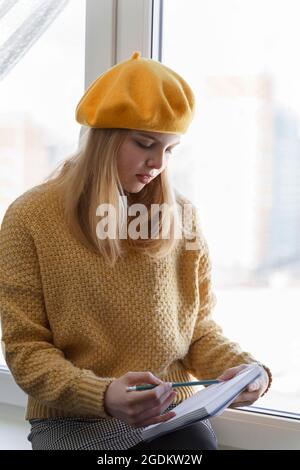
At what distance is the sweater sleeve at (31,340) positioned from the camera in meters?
1.11

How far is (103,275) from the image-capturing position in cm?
124

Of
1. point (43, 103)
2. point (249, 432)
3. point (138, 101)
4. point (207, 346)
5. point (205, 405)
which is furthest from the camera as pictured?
point (43, 103)

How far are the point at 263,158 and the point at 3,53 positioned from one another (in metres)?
0.67

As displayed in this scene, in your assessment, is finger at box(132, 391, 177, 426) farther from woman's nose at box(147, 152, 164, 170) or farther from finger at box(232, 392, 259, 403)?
woman's nose at box(147, 152, 164, 170)

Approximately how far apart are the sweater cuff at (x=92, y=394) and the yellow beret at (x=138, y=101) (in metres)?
0.44

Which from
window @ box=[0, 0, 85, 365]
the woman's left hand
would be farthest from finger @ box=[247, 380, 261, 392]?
window @ box=[0, 0, 85, 365]

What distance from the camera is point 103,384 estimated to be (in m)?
1.10

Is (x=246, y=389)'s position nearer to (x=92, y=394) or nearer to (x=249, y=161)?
(x=92, y=394)

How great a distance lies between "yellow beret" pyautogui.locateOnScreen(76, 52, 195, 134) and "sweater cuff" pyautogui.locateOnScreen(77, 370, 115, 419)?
0.44m

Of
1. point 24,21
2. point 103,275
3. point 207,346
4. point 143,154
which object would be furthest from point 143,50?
point 207,346

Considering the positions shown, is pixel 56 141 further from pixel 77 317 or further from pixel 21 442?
pixel 21 442

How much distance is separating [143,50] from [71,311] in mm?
655

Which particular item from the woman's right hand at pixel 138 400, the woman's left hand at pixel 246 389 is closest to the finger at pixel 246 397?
the woman's left hand at pixel 246 389
